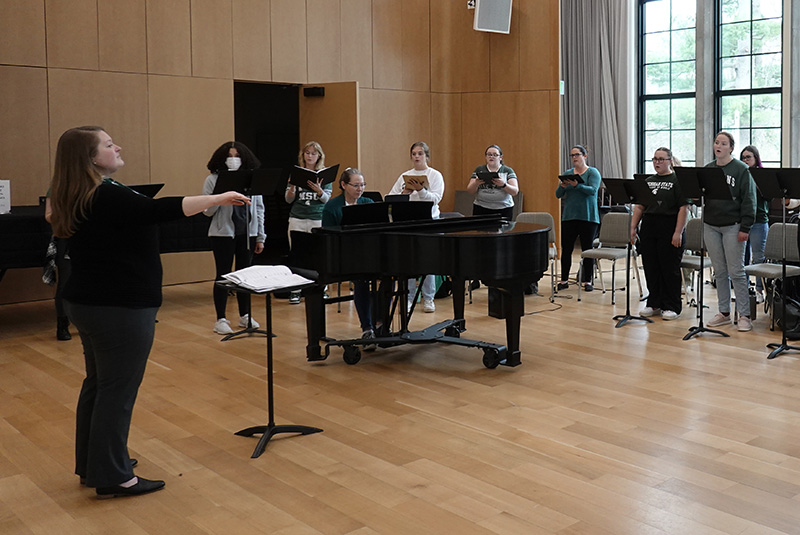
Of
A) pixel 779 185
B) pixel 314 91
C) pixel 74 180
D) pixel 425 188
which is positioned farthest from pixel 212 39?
pixel 74 180

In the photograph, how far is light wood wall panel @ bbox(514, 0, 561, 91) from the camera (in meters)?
11.0

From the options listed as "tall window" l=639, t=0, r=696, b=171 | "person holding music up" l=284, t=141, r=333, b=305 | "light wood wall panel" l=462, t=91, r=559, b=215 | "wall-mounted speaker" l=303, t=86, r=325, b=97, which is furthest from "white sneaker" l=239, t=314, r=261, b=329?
"tall window" l=639, t=0, r=696, b=171

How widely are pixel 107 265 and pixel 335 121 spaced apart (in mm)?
7051

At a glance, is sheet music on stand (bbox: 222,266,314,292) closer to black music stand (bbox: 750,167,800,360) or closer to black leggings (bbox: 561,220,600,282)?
black music stand (bbox: 750,167,800,360)

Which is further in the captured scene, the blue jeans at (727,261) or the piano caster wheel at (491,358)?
the blue jeans at (727,261)

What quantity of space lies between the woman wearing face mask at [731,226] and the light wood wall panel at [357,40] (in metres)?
5.37

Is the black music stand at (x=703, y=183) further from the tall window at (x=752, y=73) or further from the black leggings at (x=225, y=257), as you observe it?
the tall window at (x=752, y=73)

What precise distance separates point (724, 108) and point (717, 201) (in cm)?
658

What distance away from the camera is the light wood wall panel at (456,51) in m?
11.6

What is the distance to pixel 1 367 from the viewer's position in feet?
19.4

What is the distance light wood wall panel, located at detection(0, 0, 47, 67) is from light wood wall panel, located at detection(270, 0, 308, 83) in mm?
2687

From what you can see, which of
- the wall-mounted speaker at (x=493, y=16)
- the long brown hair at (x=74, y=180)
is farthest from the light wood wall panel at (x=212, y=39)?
the long brown hair at (x=74, y=180)

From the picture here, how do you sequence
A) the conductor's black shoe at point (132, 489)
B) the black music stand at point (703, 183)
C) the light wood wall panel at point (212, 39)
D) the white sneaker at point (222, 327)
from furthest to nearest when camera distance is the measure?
1. the light wood wall panel at point (212, 39)
2. the white sneaker at point (222, 327)
3. the black music stand at point (703, 183)
4. the conductor's black shoe at point (132, 489)

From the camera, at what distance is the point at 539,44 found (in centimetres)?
1118
